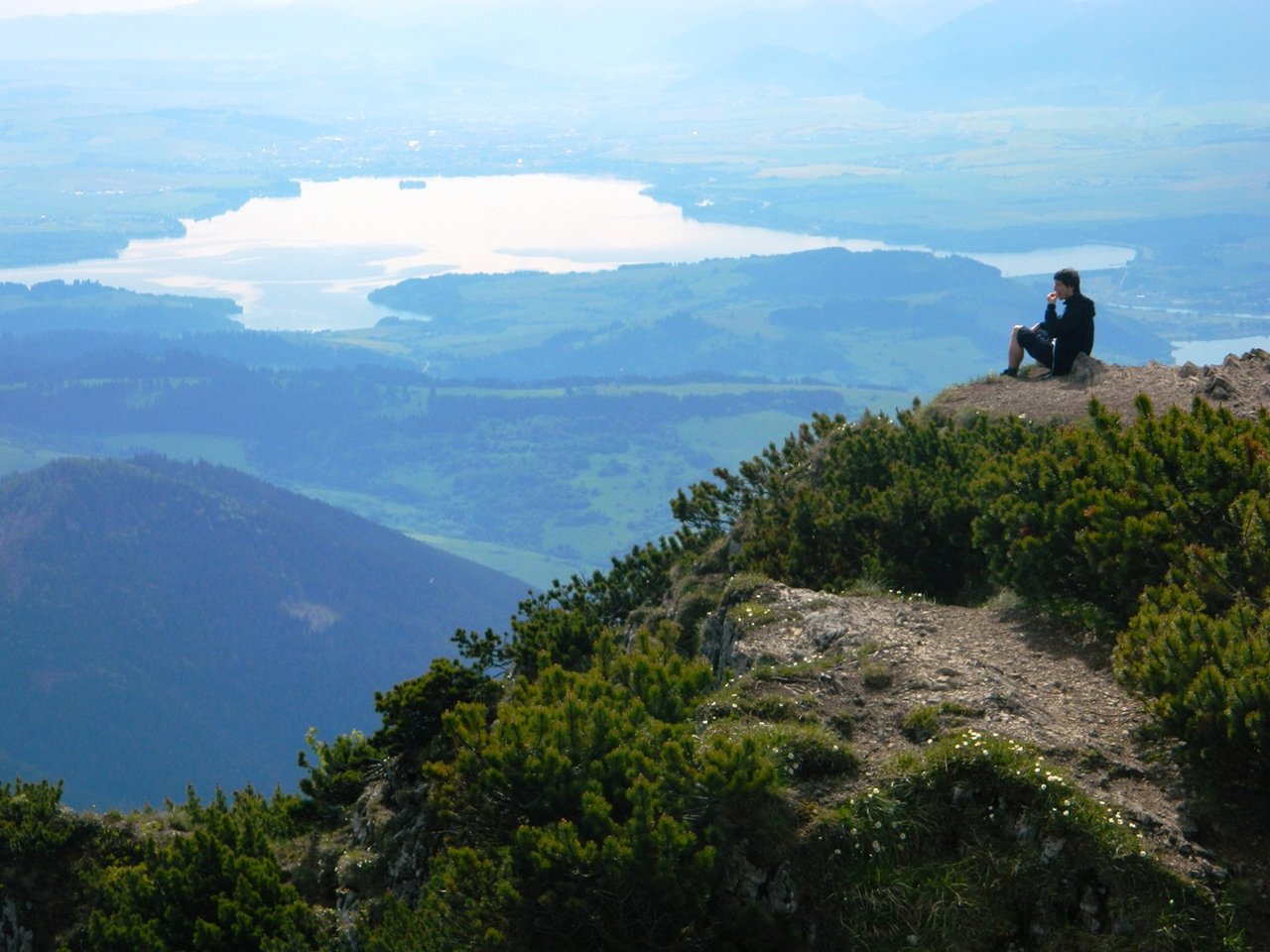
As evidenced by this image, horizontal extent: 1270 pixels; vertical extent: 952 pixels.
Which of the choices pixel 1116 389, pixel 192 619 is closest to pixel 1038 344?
pixel 1116 389

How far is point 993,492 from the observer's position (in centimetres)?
1460

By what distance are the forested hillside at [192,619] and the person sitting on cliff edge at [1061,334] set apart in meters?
76.9

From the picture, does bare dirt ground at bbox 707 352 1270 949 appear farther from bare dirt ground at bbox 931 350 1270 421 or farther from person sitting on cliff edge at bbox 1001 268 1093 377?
person sitting on cliff edge at bbox 1001 268 1093 377

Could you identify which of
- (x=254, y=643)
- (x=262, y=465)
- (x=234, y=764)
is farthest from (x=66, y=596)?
(x=262, y=465)

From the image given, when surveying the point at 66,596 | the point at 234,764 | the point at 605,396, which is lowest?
the point at 234,764

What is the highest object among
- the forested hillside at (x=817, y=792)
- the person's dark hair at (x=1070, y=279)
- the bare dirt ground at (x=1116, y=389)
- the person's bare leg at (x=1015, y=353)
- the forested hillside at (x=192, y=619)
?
the person's dark hair at (x=1070, y=279)

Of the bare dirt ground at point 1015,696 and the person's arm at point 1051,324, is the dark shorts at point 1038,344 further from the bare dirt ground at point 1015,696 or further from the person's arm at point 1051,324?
the bare dirt ground at point 1015,696

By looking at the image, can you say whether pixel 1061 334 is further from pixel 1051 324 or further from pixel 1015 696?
pixel 1015 696

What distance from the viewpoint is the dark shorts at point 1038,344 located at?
66.9ft

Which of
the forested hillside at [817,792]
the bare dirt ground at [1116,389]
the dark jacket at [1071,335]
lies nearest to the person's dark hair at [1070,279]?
the dark jacket at [1071,335]

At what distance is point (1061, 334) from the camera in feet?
65.9

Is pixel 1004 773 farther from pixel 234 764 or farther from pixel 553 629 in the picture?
pixel 234 764

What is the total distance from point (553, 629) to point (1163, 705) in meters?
9.29

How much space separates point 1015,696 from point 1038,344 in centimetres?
1098
